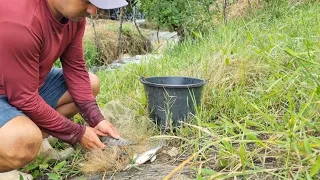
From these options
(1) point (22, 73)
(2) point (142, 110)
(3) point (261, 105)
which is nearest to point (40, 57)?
(1) point (22, 73)

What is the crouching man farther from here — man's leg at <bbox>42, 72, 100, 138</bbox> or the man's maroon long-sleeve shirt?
man's leg at <bbox>42, 72, 100, 138</bbox>

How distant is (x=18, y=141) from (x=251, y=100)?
1559 mm

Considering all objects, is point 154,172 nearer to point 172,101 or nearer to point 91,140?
point 91,140

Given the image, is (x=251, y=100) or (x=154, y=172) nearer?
(x=154, y=172)

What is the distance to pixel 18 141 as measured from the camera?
195 centimetres

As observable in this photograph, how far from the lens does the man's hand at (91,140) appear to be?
2.26 meters

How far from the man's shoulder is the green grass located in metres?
0.95

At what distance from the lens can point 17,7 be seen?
192 centimetres

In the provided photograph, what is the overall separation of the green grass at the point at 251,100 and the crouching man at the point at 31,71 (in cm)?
66

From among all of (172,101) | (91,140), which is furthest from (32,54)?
(172,101)

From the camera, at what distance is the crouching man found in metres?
1.91

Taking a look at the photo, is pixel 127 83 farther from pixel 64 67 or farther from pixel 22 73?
pixel 22 73

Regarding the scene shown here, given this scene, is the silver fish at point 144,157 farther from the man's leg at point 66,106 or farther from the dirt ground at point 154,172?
the man's leg at point 66,106

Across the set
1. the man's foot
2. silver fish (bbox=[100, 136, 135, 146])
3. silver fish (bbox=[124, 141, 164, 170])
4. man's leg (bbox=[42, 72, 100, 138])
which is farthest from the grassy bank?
the man's foot
